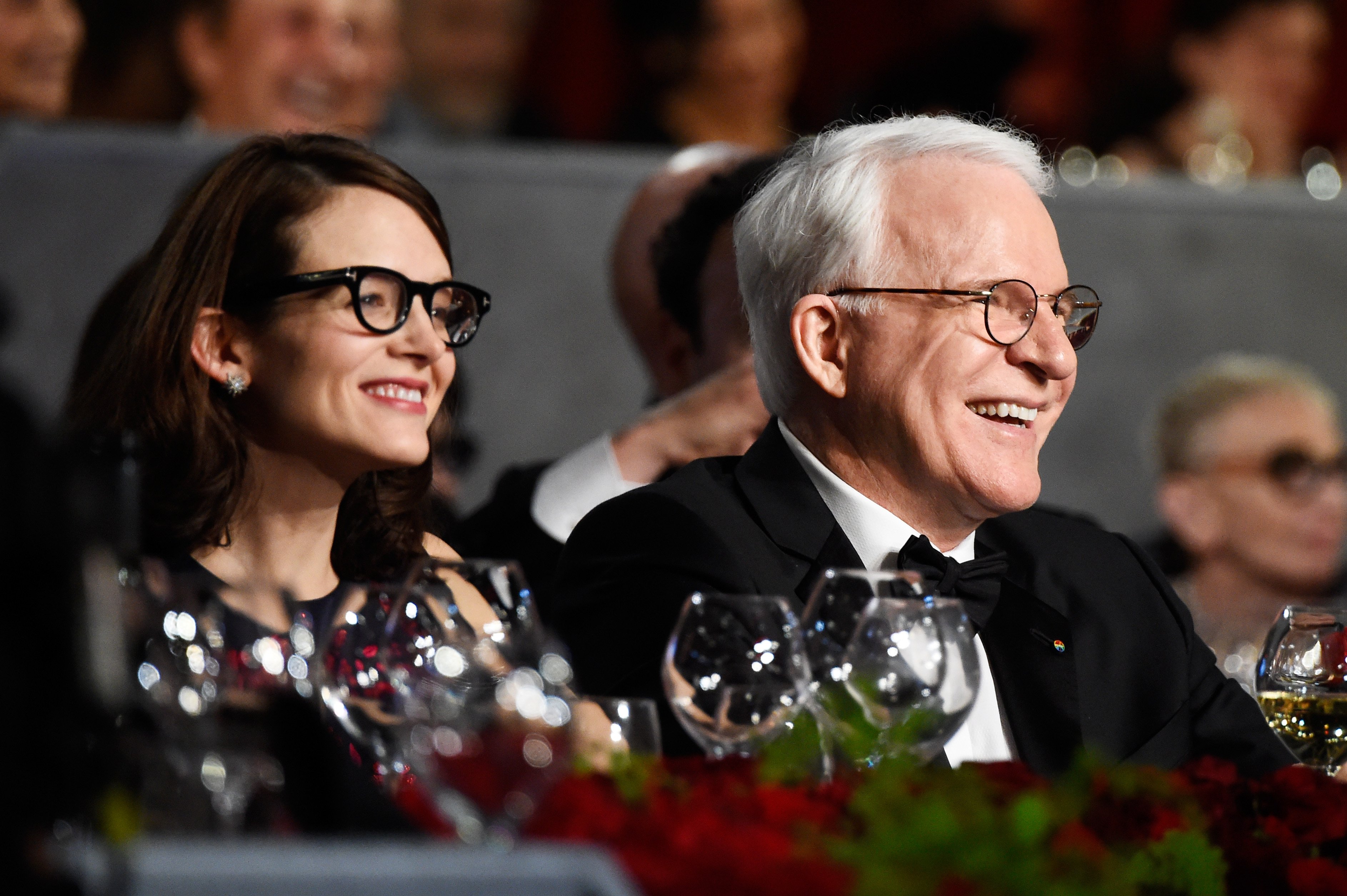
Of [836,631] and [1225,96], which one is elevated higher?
[1225,96]

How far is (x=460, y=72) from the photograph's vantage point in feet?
14.8

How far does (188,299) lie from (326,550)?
35 centimetres

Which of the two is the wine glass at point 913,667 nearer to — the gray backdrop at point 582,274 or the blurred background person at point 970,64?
the gray backdrop at point 582,274

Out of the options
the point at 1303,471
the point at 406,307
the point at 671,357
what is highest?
the point at 406,307

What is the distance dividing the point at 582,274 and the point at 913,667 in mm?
2998

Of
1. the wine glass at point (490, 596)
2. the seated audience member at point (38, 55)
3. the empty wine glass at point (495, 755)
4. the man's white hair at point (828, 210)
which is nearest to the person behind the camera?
the empty wine glass at point (495, 755)

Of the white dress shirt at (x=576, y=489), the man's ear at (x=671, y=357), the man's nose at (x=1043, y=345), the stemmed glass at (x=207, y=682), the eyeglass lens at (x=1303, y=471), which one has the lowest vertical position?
the eyeglass lens at (x=1303, y=471)

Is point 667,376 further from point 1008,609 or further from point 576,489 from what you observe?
point 1008,609

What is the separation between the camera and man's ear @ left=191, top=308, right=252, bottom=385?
2066 mm

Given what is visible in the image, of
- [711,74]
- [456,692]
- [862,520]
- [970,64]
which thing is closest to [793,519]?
[862,520]

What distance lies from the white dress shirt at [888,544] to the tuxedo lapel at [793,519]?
2 cm

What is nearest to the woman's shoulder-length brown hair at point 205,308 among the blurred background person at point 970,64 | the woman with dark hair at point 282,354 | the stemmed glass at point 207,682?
the woman with dark hair at point 282,354

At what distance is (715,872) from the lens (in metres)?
0.93

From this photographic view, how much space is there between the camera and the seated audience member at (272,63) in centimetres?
394
